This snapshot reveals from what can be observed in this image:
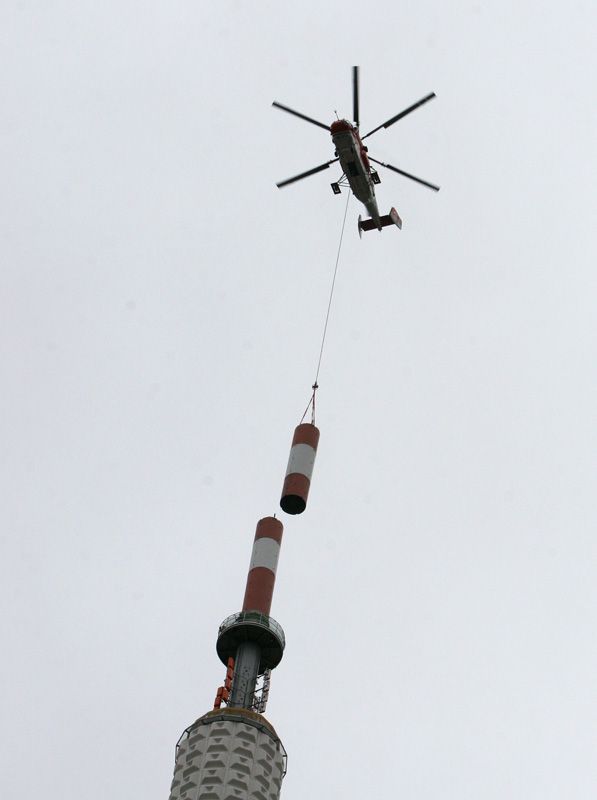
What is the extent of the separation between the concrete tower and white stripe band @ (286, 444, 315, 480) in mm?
5963

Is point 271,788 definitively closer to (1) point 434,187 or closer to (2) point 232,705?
(2) point 232,705

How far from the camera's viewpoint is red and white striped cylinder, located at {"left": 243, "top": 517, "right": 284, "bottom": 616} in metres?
75.1

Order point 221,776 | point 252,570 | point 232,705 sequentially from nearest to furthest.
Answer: point 221,776 → point 232,705 → point 252,570

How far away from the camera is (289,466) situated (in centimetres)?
7444

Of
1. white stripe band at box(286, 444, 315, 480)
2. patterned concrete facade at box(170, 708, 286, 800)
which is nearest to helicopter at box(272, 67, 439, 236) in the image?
white stripe band at box(286, 444, 315, 480)

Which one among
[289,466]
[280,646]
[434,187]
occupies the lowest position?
[280,646]

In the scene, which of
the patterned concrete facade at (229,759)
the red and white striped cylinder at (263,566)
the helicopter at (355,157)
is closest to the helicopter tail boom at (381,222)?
the helicopter at (355,157)

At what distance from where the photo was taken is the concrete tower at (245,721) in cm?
6562

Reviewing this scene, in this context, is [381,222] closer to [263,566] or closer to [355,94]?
[355,94]

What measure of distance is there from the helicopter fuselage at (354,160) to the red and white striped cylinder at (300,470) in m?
17.2

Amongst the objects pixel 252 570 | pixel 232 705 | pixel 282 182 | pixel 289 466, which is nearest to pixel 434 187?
pixel 282 182

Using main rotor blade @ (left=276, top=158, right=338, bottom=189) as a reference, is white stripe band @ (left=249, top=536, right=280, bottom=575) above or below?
below

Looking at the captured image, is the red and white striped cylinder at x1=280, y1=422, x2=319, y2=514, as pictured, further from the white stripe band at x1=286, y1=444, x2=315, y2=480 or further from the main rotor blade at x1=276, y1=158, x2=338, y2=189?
the main rotor blade at x1=276, y1=158, x2=338, y2=189

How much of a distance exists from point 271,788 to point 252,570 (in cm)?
1477
